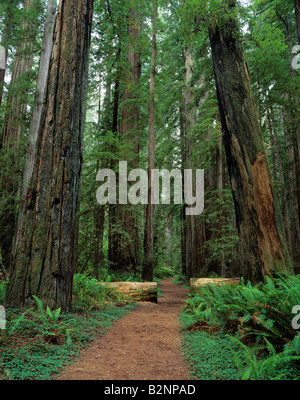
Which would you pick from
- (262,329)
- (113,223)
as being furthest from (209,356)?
(113,223)

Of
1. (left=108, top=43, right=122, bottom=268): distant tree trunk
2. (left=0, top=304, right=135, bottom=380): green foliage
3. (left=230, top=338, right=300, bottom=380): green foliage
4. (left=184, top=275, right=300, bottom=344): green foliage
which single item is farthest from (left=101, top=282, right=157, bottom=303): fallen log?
(left=230, top=338, right=300, bottom=380): green foliage

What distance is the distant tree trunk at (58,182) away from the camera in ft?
14.0

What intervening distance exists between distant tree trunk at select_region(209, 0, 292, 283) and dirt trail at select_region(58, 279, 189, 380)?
7.23 feet

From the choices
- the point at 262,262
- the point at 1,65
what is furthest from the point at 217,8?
the point at 1,65

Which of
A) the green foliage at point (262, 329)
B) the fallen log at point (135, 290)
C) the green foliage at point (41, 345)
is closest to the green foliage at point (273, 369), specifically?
the green foliage at point (262, 329)

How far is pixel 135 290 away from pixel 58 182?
4.65 metres

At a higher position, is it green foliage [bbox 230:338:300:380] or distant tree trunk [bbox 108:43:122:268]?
distant tree trunk [bbox 108:43:122:268]

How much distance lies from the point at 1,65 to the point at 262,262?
11.3m

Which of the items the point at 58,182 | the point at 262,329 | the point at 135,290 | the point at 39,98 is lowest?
the point at 135,290

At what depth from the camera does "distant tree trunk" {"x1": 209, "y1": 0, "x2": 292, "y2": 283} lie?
5.03 metres

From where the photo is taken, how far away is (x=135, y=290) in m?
7.82

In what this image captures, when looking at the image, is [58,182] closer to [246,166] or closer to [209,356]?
[209,356]

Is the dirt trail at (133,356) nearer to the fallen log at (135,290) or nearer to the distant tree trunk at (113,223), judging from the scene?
the fallen log at (135,290)

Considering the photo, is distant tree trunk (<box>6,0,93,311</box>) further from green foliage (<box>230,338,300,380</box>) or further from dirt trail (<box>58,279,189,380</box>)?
green foliage (<box>230,338,300,380</box>)
